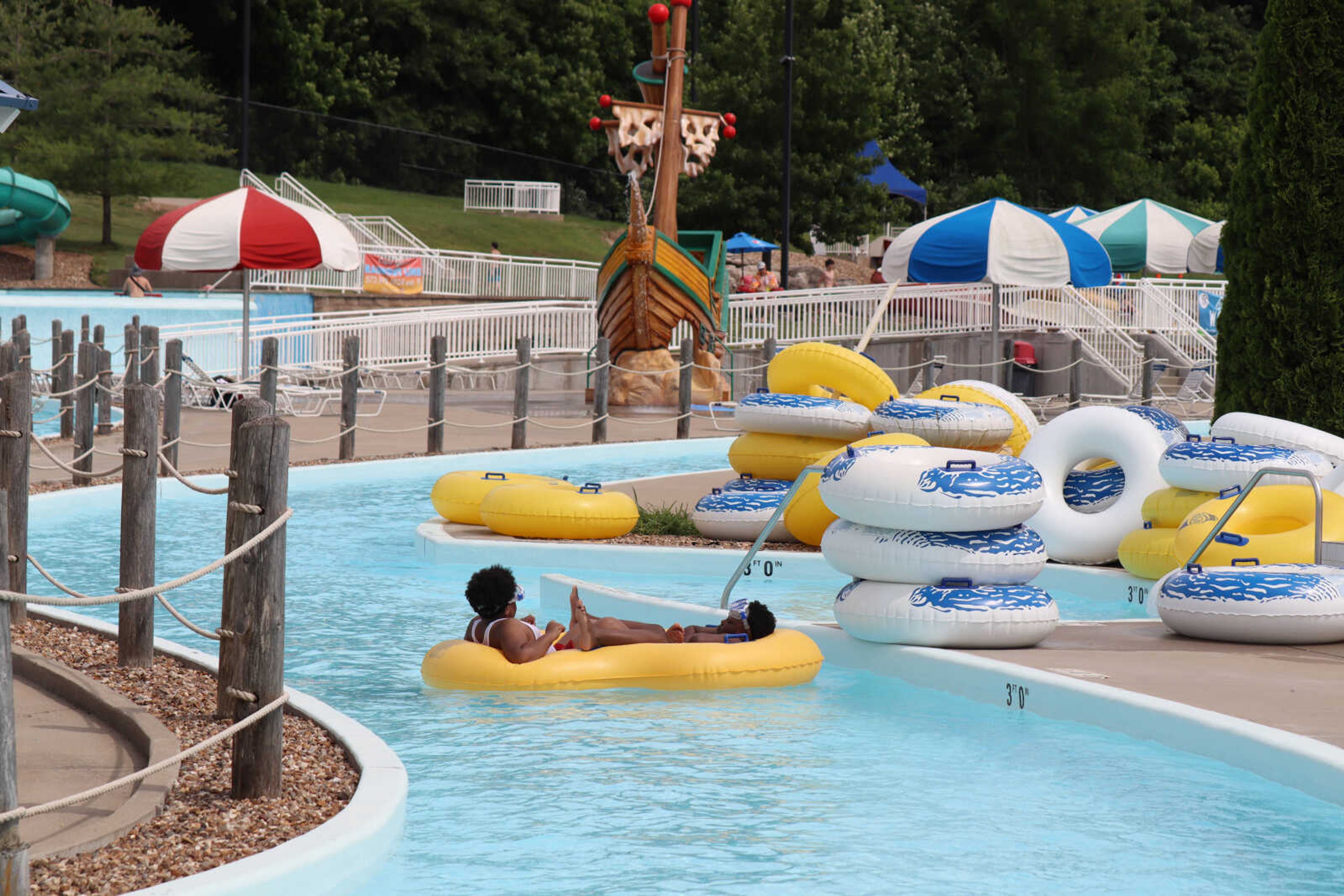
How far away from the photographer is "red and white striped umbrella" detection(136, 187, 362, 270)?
19.2 metres

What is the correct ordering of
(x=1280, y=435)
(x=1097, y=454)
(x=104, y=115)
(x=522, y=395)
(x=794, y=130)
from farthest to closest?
(x=794, y=130) → (x=104, y=115) → (x=522, y=395) → (x=1097, y=454) → (x=1280, y=435)

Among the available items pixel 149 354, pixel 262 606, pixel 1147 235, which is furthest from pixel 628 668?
pixel 1147 235

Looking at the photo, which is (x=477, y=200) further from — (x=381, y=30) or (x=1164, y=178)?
(x=1164, y=178)

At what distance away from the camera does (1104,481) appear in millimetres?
11820

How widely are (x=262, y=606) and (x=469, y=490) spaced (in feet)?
23.8

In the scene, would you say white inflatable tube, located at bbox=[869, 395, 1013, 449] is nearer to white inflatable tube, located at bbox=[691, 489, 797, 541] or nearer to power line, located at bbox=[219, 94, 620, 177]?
white inflatable tube, located at bbox=[691, 489, 797, 541]

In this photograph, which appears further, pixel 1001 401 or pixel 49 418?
pixel 49 418

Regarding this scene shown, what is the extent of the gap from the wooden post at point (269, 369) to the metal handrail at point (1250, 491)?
1015 centimetres

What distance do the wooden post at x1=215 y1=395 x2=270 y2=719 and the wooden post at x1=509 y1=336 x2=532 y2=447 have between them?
1224 cm

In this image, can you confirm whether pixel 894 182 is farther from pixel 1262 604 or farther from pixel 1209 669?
pixel 1209 669

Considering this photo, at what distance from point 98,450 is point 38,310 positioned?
14.8 meters

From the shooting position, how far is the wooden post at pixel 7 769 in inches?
159

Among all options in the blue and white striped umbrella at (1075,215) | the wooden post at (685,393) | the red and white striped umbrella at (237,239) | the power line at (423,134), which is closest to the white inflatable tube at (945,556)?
the wooden post at (685,393)

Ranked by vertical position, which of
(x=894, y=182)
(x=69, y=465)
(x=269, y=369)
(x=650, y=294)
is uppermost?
(x=894, y=182)
